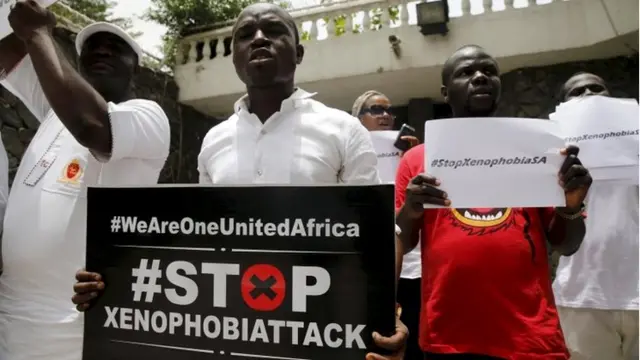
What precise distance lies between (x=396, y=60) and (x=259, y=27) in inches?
171

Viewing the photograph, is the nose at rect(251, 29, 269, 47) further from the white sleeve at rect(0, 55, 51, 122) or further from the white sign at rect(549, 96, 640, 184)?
the white sign at rect(549, 96, 640, 184)

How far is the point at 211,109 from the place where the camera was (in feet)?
22.9

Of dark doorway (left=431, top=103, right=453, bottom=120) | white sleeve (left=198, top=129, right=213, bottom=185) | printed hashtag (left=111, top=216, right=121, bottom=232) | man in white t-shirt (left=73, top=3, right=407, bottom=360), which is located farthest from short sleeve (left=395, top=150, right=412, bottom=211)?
dark doorway (left=431, top=103, right=453, bottom=120)

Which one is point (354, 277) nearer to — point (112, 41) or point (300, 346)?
point (300, 346)

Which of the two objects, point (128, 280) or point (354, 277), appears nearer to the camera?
point (354, 277)

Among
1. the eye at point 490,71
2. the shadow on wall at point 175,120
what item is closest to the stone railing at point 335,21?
the shadow on wall at point 175,120

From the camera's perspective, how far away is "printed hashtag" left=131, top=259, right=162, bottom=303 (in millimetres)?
1073

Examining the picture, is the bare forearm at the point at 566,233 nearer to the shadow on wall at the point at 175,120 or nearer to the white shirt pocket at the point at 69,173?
the white shirt pocket at the point at 69,173

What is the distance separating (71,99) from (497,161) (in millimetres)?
1007

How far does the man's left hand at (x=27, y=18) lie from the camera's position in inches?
49.0

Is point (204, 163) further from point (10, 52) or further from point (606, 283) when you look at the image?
point (606, 283)

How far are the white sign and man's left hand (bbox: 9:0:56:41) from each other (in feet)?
5.74

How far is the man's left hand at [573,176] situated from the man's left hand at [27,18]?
50.7 inches

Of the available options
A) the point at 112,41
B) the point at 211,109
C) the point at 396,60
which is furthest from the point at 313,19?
the point at 112,41
